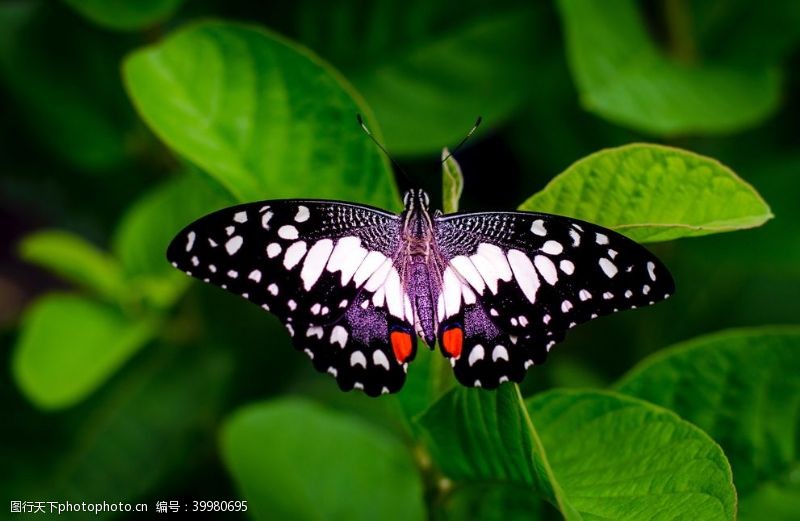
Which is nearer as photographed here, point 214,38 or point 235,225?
point 235,225

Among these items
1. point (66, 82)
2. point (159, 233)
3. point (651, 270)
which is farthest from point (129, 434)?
point (651, 270)

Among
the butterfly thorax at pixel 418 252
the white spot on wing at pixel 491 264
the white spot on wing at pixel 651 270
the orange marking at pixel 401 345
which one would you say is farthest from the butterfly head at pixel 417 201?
the white spot on wing at pixel 651 270

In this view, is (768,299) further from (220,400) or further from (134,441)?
(134,441)

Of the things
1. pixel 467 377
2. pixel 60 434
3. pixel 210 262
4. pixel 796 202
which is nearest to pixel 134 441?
pixel 60 434

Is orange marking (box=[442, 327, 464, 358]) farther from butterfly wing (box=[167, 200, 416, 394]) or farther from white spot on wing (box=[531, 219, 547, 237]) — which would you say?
white spot on wing (box=[531, 219, 547, 237])

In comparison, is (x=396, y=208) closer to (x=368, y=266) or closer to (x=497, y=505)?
(x=368, y=266)

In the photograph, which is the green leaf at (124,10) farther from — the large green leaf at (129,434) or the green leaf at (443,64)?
the large green leaf at (129,434)
